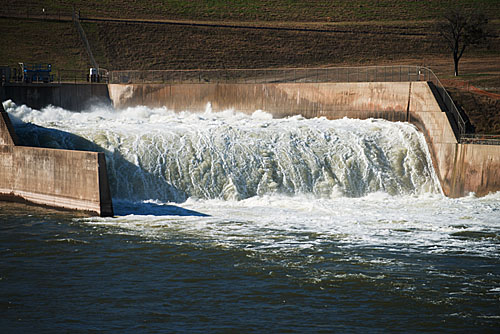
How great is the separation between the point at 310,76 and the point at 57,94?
12.5m

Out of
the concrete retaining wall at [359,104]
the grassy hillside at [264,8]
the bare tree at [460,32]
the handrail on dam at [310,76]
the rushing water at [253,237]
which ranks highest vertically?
the grassy hillside at [264,8]

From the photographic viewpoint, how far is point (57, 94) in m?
33.0

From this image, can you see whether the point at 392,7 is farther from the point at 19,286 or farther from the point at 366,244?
the point at 19,286

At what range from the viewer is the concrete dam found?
20.6m

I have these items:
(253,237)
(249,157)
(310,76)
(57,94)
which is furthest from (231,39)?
(253,237)

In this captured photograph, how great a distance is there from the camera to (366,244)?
17.1 meters

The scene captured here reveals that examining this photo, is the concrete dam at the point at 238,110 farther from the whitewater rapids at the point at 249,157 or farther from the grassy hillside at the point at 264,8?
the grassy hillside at the point at 264,8

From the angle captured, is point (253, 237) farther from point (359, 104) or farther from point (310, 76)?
point (310, 76)

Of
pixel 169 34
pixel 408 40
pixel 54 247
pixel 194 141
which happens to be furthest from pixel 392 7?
pixel 54 247

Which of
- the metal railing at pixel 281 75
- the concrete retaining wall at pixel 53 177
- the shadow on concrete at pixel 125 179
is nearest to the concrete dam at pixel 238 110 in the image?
the concrete retaining wall at pixel 53 177

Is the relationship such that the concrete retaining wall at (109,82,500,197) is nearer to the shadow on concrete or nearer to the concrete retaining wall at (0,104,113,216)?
the shadow on concrete

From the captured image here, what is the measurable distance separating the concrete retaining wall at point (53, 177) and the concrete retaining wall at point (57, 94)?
898 cm

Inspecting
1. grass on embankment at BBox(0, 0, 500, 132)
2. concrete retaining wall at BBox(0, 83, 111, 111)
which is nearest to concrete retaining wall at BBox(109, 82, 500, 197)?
concrete retaining wall at BBox(0, 83, 111, 111)

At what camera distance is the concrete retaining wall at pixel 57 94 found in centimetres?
3148
